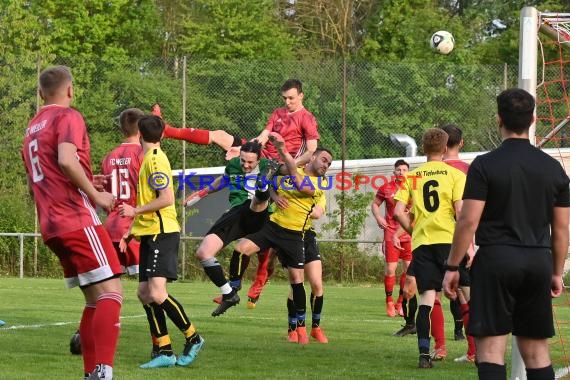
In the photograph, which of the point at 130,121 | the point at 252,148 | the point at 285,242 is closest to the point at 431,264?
the point at 285,242

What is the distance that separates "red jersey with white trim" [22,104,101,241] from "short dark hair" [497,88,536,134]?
254 centimetres

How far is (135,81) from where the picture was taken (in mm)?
24828

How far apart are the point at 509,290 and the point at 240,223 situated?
5479 mm

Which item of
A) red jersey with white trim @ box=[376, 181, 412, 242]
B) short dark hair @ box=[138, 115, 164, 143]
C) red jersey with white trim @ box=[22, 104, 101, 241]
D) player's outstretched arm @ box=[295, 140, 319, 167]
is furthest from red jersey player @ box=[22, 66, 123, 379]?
red jersey with white trim @ box=[376, 181, 412, 242]

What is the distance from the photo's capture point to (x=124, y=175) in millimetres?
9383

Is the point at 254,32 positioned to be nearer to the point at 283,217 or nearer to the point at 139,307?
the point at 139,307

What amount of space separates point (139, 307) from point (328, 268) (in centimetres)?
767

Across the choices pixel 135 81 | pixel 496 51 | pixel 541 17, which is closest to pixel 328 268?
pixel 135 81

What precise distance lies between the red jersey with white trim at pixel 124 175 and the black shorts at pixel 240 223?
1.53m

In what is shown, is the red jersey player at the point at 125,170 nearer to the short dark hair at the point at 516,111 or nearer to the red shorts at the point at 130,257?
the red shorts at the point at 130,257

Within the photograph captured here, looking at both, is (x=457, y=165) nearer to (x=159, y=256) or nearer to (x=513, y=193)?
(x=159, y=256)

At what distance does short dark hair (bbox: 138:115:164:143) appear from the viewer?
8.61 m

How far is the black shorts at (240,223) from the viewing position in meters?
10.9

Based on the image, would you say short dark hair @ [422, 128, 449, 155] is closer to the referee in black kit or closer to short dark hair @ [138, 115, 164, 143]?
short dark hair @ [138, 115, 164, 143]
